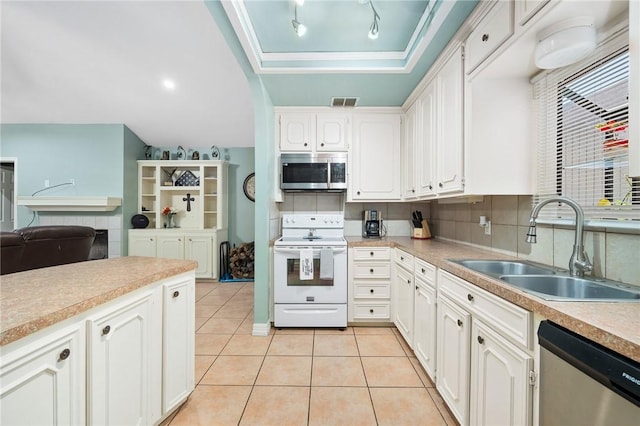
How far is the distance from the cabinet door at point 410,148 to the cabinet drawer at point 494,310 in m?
1.30

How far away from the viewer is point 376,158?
287cm

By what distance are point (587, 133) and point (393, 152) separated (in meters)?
1.68

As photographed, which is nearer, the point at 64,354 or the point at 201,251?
the point at 64,354

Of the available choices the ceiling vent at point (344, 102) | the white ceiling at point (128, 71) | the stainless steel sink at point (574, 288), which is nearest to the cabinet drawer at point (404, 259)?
the stainless steel sink at point (574, 288)

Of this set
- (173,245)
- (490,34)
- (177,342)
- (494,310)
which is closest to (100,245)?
(173,245)

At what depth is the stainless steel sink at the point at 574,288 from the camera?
1.00 m

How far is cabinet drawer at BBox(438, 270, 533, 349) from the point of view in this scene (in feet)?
3.03

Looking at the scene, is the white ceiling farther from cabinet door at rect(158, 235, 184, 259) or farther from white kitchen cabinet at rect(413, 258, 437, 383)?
white kitchen cabinet at rect(413, 258, 437, 383)

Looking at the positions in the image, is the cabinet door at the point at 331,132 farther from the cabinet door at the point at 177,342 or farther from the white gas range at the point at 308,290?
the cabinet door at the point at 177,342

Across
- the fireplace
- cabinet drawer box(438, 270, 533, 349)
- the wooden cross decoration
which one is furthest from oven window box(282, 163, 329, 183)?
the fireplace

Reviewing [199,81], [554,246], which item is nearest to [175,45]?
[199,81]

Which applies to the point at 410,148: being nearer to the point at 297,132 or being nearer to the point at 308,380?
the point at 297,132

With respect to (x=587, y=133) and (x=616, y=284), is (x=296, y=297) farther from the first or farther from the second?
(x=587, y=133)

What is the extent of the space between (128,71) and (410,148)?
3.65 meters
